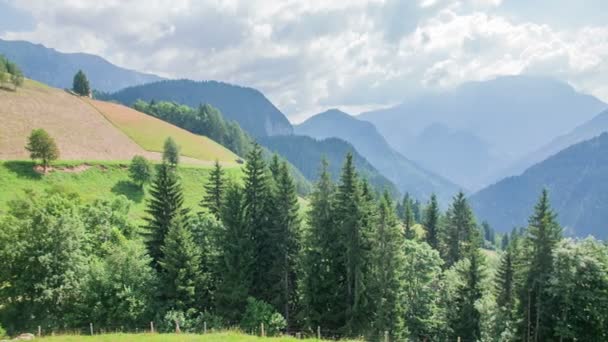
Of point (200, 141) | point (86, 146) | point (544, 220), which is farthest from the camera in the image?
point (200, 141)

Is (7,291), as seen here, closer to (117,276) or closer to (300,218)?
(117,276)

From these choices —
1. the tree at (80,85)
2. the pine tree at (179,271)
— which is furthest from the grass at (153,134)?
the pine tree at (179,271)

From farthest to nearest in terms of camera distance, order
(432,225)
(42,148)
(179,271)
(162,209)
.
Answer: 1. (432,225)
2. (42,148)
3. (162,209)
4. (179,271)

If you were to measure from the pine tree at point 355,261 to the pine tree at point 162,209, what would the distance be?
1732cm

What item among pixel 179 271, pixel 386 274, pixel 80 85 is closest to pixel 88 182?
pixel 179 271

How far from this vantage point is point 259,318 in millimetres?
31719

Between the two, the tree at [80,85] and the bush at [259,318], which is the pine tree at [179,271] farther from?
the tree at [80,85]

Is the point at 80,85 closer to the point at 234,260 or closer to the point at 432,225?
the point at 432,225

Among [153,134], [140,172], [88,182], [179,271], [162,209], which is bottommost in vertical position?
[179,271]

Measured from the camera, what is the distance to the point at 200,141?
143250mm

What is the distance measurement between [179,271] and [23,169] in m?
57.5

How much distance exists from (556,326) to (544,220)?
7.87 meters

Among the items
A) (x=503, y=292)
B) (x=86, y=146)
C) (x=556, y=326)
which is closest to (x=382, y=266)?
(x=556, y=326)

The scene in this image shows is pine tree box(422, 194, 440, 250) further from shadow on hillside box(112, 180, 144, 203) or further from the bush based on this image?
shadow on hillside box(112, 180, 144, 203)
